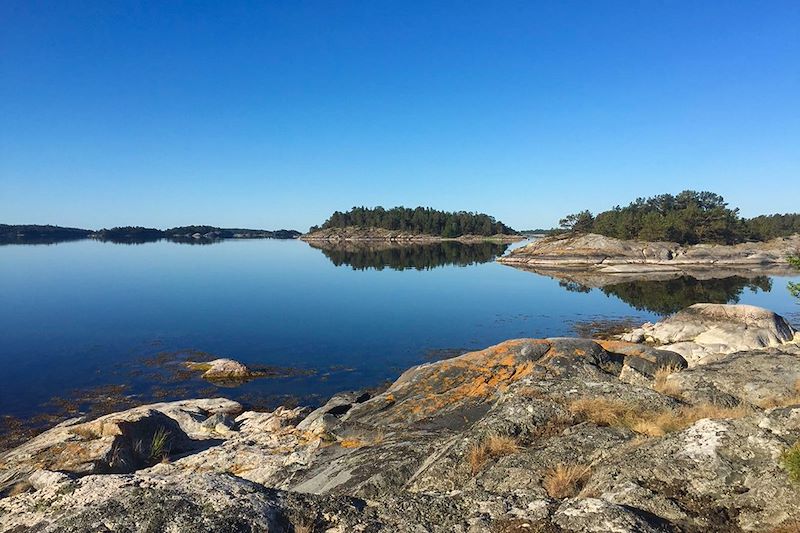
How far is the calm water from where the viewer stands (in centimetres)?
3058

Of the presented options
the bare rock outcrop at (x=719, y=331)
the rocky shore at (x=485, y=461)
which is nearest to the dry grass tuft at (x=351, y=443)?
the rocky shore at (x=485, y=461)

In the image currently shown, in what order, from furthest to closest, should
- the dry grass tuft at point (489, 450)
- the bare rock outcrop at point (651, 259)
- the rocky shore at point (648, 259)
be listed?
the bare rock outcrop at point (651, 259) → the rocky shore at point (648, 259) → the dry grass tuft at point (489, 450)

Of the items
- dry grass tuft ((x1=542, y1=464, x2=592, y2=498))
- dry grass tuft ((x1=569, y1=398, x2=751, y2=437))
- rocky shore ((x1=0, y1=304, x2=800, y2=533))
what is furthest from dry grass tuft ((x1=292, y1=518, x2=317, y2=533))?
dry grass tuft ((x1=569, y1=398, x2=751, y2=437))

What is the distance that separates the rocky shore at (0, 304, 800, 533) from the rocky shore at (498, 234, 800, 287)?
7788 centimetres

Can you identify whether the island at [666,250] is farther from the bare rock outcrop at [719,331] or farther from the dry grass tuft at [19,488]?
the dry grass tuft at [19,488]

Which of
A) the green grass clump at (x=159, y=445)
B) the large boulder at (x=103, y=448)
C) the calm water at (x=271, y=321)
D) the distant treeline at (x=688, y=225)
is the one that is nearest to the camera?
the large boulder at (x=103, y=448)

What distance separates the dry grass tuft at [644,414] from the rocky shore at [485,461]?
5 centimetres

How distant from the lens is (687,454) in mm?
6402

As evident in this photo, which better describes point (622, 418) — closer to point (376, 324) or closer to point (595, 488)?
point (595, 488)

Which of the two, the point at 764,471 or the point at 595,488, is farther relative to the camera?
the point at 595,488

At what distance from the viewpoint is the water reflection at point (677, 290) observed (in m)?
57.8

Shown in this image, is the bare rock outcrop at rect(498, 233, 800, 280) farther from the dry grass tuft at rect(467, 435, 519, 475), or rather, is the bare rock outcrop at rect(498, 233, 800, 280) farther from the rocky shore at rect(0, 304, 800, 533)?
the dry grass tuft at rect(467, 435, 519, 475)

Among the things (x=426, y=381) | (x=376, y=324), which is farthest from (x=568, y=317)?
(x=426, y=381)

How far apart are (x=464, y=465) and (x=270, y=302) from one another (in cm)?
5649
